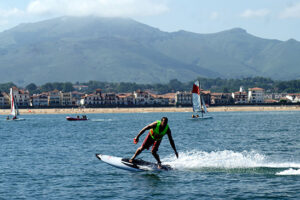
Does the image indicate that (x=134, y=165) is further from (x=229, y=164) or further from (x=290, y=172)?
(x=290, y=172)

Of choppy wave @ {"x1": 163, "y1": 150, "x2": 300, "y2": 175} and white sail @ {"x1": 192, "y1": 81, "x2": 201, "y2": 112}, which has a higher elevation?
white sail @ {"x1": 192, "y1": 81, "x2": 201, "y2": 112}

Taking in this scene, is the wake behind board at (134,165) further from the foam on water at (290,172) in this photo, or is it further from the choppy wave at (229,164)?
the foam on water at (290,172)

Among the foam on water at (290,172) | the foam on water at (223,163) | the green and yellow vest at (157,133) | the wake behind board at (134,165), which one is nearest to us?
the green and yellow vest at (157,133)

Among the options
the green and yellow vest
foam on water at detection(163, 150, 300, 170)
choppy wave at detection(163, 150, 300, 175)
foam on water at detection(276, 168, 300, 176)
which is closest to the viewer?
the green and yellow vest

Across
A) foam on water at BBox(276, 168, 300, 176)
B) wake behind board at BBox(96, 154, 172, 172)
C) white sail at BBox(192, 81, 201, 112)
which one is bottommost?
foam on water at BBox(276, 168, 300, 176)

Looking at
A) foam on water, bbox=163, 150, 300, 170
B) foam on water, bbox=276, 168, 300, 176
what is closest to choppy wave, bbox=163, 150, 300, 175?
foam on water, bbox=163, 150, 300, 170

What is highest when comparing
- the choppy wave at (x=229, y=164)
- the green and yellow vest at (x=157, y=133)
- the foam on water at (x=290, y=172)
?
the green and yellow vest at (x=157, y=133)

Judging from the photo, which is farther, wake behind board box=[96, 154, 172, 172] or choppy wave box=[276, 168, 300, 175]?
wake behind board box=[96, 154, 172, 172]

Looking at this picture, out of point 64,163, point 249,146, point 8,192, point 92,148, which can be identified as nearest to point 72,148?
point 92,148

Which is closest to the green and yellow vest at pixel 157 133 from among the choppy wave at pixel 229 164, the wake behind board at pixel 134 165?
the wake behind board at pixel 134 165

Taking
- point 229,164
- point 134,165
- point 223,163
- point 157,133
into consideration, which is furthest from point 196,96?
point 157,133

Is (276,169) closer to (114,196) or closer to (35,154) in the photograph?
Result: (114,196)

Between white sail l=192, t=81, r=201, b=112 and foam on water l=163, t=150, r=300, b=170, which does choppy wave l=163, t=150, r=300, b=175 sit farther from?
white sail l=192, t=81, r=201, b=112

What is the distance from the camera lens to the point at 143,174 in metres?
30.0
